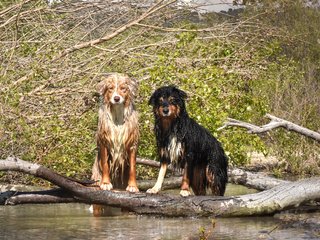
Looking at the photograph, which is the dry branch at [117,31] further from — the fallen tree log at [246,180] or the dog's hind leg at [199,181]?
the dog's hind leg at [199,181]

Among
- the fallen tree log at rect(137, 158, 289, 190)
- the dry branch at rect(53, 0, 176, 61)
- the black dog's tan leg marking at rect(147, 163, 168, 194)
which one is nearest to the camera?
the black dog's tan leg marking at rect(147, 163, 168, 194)

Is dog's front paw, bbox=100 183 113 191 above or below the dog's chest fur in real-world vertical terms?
below

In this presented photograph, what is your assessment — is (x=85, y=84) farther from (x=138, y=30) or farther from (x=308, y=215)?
(x=308, y=215)

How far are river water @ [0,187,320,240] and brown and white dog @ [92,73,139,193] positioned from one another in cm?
56

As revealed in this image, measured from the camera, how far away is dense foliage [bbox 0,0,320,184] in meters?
12.7

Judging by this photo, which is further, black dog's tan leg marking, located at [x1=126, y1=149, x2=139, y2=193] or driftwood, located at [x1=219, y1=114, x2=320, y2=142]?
driftwood, located at [x1=219, y1=114, x2=320, y2=142]

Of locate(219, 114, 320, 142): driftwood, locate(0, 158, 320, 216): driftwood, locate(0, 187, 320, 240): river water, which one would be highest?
locate(219, 114, 320, 142): driftwood

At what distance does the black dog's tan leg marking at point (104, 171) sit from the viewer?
9.30 meters

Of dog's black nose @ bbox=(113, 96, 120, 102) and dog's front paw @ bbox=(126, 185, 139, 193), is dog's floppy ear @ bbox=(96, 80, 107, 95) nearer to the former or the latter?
dog's black nose @ bbox=(113, 96, 120, 102)

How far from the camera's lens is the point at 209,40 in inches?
582

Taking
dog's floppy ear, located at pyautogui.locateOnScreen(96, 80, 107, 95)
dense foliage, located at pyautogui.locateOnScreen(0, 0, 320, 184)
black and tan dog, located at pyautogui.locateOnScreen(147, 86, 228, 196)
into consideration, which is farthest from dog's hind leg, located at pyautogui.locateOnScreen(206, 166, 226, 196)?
dense foliage, located at pyautogui.locateOnScreen(0, 0, 320, 184)

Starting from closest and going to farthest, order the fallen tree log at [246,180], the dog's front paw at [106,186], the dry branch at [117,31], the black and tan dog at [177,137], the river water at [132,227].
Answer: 1. the river water at [132,227]
2. the dog's front paw at [106,186]
3. the black and tan dog at [177,137]
4. the fallen tree log at [246,180]
5. the dry branch at [117,31]

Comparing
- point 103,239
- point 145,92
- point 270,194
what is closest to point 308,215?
point 270,194

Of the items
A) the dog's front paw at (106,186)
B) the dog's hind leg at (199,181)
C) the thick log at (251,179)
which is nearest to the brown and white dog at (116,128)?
the dog's front paw at (106,186)
